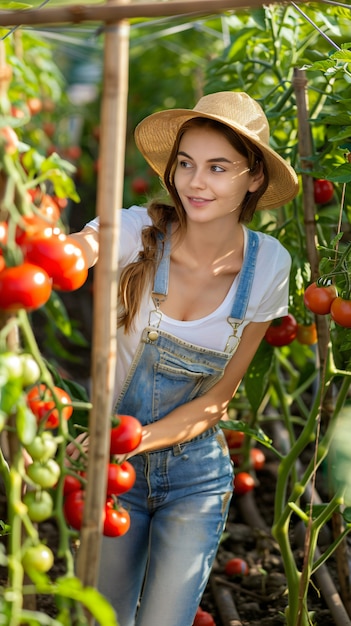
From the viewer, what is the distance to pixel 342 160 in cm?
195

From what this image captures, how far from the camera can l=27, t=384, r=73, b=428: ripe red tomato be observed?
1.04 metres

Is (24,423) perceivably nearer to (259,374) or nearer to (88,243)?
(88,243)

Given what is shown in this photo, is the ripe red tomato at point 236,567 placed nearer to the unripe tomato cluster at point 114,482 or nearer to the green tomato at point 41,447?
the unripe tomato cluster at point 114,482

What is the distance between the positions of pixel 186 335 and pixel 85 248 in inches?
10.8

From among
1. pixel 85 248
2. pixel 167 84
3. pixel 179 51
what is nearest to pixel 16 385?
pixel 85 248

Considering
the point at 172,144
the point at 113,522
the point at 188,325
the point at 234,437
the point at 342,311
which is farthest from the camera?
the point at 234,437

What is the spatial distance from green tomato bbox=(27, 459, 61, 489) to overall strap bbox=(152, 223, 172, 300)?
0.67 meters

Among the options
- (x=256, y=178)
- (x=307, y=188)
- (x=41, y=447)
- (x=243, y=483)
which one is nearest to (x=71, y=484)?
(x=41, y=447)

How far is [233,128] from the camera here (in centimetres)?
155

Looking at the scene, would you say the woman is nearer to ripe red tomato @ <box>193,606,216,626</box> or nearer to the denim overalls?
the denim overalls

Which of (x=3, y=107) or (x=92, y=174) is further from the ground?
(x=3, y=107)

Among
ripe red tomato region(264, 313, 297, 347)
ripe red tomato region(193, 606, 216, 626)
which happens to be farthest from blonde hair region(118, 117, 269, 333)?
ripe red tomato region(193, 606, 216, 626)

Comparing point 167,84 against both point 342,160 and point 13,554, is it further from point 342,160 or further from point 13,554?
point 13,554

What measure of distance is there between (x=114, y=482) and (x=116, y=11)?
0.57 meters
